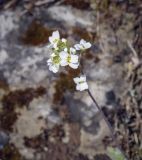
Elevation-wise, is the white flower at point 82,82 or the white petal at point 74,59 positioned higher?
the white petal at point 74,59

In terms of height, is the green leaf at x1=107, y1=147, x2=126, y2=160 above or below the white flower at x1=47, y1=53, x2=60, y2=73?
below

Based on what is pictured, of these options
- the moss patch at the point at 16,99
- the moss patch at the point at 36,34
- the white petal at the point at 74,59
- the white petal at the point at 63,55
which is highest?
the white petal at the point at 63,55

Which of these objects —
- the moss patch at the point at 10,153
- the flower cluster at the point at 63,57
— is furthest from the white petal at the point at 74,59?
the moss patch at the point at 10,153

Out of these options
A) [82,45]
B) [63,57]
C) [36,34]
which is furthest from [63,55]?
[36,34]

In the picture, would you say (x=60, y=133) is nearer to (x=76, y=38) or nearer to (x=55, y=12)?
(x=76, y=38)

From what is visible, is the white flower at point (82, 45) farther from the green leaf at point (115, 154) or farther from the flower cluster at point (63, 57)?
the green leaf at point (115, 154)

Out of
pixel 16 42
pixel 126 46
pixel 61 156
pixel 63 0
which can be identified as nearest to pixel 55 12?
pixel 63 0

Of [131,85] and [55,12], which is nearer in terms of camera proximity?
[131,85]

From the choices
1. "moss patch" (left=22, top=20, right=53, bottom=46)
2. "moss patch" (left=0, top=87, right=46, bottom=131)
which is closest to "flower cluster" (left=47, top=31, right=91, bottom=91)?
"moss patch" (left=0, top=87, right=46, bottom=131)

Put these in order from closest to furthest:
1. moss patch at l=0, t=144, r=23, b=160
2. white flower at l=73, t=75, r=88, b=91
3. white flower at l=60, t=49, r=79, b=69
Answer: white flower at l=60, t=49, r=79, b=69
white flower at l=73, t=75, r=88, b=91
moss patch at l=0, t=144, r=23, b=160

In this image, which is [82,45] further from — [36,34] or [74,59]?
[36,34]

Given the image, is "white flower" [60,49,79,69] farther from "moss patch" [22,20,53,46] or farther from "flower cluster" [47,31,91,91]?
"moss patch" [22,20,53,46]
